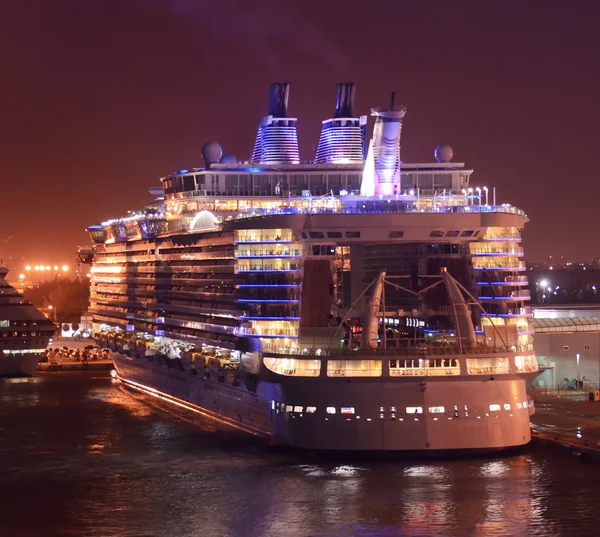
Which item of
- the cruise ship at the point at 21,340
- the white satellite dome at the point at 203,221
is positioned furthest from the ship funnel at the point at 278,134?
the cruise ship at the point at 21,340

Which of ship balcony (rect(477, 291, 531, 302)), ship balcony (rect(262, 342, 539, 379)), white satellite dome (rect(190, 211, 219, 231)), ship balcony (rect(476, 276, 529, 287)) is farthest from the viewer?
white satellite dome (rect(190, 211, 219, 231))

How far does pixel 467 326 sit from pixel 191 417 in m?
16.6

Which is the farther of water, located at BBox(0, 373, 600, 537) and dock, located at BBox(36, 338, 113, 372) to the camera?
dock, located at BBox(36, 338, 113, 372)

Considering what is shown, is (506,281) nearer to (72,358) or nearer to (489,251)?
(489,251)

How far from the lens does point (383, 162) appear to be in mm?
51156

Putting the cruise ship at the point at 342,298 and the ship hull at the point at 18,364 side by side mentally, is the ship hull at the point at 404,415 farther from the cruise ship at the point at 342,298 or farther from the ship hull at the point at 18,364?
the ship hull at the point at 18,364

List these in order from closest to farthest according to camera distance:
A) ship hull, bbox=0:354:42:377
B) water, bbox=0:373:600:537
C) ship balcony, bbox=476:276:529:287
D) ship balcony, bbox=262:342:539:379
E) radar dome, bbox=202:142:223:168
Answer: water, bbox=0:373:600:537 < ship balcony, bbox=262:342:539:379 < ship balcony, bbox=476:276:529:287 < radar dome, bbox=202:142:223:168 < ship hull, bbox=0:354:42:377

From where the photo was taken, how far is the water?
3384cm

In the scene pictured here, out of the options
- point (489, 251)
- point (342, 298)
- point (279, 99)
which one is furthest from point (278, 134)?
point (489, 251)

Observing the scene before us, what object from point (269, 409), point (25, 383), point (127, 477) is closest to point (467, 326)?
point (269, 409)

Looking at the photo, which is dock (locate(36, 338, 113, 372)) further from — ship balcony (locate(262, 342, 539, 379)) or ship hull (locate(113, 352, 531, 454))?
ship balcony (locate(262, 342, 539, 379))

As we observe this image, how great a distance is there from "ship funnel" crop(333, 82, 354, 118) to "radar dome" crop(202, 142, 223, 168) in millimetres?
6606

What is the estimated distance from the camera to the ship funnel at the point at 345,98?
201 feet

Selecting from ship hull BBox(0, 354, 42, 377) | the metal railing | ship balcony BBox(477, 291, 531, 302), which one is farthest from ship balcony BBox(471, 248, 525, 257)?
ship hull BBox(0, 354, 42, 377)
